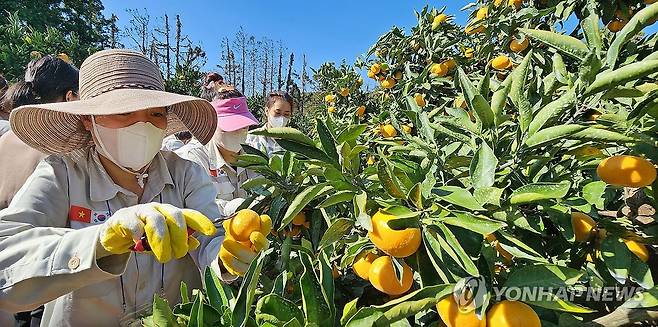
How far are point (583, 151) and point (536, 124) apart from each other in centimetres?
16

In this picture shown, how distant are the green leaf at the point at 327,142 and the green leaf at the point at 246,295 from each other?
0.17 metres

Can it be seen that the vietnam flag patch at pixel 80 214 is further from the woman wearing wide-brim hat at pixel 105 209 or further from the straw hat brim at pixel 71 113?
the straw hat brim at pixel 71 113

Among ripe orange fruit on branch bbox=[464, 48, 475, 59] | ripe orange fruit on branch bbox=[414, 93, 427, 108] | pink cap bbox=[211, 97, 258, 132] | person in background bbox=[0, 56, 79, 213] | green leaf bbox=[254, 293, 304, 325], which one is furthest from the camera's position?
ripe orange fruit on branch bbox=[464, 48, 475, 59]

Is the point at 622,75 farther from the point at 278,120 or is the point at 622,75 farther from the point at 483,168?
the point at 278,120

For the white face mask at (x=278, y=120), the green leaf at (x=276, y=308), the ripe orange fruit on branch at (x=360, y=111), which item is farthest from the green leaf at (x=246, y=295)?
the ripe orange fruit on branch at (x=360, y=111)

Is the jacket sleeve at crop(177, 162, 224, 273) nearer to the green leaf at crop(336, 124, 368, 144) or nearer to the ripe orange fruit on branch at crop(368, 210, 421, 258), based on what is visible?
the green leaf at crop(336, 124, 368, 144)

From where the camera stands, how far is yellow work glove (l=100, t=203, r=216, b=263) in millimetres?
640

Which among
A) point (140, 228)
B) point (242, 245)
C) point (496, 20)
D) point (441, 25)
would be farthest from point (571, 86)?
point (441, 25)

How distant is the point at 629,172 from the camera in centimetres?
55

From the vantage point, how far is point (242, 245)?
28.8 inches

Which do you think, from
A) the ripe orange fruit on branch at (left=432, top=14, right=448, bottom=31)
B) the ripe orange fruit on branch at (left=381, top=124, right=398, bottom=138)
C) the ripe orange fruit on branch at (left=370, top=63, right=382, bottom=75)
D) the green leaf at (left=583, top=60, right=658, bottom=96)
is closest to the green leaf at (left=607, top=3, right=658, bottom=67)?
the green leaf at (left=583, top=60, right=658, bottom=96)

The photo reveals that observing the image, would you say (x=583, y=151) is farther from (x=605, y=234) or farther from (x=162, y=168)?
(x=162, y=168)

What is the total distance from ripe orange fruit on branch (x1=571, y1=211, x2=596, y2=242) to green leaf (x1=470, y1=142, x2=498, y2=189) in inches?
7.3

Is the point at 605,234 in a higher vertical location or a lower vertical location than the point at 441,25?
lower
